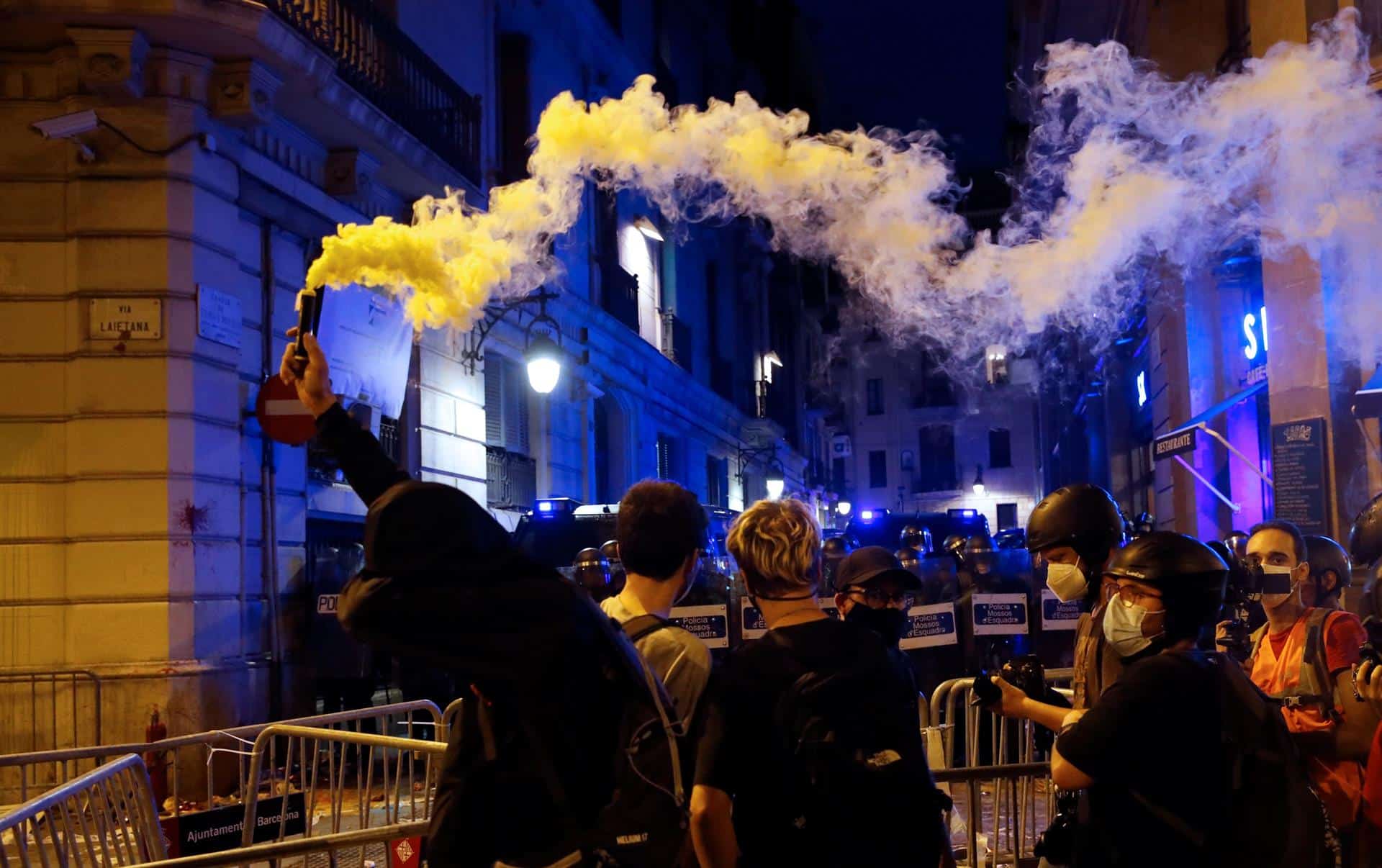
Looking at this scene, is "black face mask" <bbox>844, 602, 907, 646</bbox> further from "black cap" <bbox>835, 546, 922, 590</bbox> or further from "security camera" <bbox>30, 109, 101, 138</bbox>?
"security camera" <bbox>30, 109, 101, 138</bbox>

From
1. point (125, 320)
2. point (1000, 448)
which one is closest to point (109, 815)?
point (125, 320)

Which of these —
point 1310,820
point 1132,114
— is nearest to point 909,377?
point 1132,114

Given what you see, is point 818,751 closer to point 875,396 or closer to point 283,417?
point 283,417

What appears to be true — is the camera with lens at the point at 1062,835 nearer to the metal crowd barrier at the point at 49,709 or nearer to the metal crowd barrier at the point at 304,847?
the metal crowd barrier at the point at 304,847

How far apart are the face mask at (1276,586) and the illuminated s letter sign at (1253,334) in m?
9.62

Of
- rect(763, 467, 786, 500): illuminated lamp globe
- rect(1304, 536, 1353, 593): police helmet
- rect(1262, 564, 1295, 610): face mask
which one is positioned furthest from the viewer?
rect(763, 467, 786, 500): illuminated lamp globe

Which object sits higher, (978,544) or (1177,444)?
(1177,444)

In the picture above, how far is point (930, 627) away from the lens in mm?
9906

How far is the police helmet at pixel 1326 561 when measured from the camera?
5605mm

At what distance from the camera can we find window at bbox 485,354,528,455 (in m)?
16.4

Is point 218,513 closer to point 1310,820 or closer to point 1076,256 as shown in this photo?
point 1076,256

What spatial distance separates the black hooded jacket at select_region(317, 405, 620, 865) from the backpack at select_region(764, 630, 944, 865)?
2.25 feet

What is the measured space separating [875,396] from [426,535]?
58.4m

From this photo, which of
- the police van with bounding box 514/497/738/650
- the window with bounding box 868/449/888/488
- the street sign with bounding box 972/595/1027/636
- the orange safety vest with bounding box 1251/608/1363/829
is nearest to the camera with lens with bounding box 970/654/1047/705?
the orange safety vest with bounding box 1251/608/1363/829
